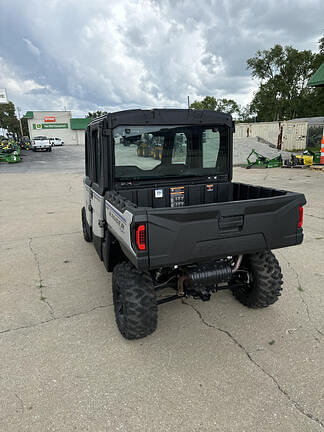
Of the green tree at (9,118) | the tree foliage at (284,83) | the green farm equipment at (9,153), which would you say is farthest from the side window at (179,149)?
the green tree at (9,118)

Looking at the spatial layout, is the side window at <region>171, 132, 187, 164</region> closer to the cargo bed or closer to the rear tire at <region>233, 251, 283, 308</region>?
the cargo bed

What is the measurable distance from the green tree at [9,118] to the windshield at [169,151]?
8704cm

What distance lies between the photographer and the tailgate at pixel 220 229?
2.37 m

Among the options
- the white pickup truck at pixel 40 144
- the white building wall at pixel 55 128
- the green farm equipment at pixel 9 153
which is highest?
the white building wall at pixel 55 128

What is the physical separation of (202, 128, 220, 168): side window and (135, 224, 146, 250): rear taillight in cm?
175

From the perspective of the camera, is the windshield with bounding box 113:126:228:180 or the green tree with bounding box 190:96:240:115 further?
the green tree with bounding box 190:96:240:115

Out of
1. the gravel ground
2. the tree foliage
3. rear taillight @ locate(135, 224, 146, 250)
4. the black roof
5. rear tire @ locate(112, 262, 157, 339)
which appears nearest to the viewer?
rear taillight @ locate(135, 224, 146, 250)

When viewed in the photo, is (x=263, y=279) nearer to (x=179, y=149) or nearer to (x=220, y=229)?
(x=220, y=229)

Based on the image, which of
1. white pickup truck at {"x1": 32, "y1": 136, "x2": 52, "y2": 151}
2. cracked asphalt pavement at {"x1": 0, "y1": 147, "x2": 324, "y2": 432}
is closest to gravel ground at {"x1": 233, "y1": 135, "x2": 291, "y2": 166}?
cracked asphalt pavement at {"x1": 0, "y1": 147, "x2": 324, "y2": 432}

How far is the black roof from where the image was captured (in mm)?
3121

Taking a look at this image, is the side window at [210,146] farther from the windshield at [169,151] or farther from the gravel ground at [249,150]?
the gravel ground at [249,150]

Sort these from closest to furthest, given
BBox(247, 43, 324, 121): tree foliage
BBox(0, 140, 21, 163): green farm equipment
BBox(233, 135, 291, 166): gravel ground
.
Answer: BBox(233, 135, 291, 166): gravel ground → BBox(0, 140, 21, 163): green farm equipment → BBox(247, 43, 324, 121): tree foliage

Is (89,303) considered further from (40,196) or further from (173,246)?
(40,196)

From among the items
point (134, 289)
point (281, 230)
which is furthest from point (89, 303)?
point (281, 230)
